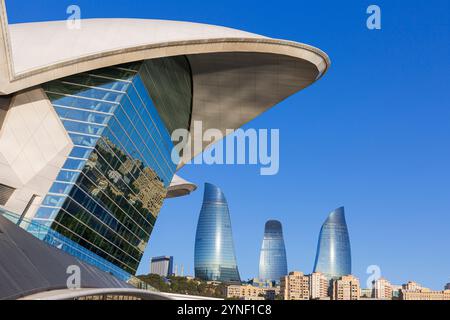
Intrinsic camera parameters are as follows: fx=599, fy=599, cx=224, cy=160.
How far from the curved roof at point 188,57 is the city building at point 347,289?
459ft

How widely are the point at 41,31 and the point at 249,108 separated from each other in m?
18.1

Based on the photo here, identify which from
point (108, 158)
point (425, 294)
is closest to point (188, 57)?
point (108, 158)

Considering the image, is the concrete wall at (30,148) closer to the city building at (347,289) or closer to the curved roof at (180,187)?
the curved roof at (180,187)

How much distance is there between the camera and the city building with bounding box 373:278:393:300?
181 metres

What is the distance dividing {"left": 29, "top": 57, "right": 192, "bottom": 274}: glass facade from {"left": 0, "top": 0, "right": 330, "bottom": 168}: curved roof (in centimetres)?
190

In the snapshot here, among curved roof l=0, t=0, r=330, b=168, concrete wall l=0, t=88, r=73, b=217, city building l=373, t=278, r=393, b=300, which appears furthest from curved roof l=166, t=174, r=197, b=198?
city building l=373, t=278, r=393, b=300

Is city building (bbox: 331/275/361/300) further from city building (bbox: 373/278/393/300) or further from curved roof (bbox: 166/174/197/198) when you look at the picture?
curved roof (bbox: 166/174/197/198)

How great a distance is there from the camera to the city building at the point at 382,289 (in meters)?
181

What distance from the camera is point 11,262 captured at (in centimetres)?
1309

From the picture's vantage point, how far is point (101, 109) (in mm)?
28781

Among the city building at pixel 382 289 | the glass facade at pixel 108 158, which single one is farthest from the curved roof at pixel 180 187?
the city building at pixel 382 289
